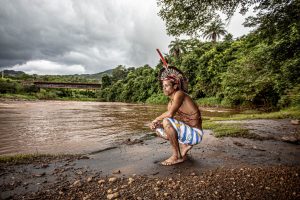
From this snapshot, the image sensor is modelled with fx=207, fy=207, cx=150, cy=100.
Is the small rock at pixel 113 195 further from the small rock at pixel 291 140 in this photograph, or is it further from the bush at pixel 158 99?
the bush at pixel 158 99

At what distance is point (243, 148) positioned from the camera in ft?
19.9

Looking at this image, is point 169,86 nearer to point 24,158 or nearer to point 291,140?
point 24,158

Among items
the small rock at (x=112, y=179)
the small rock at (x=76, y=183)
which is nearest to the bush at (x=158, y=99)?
the small rock at (x=112, y=179)

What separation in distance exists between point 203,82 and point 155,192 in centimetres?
4498

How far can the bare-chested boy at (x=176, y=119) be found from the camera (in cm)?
439

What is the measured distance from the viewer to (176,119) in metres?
4.60

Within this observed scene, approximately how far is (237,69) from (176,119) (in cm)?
2667

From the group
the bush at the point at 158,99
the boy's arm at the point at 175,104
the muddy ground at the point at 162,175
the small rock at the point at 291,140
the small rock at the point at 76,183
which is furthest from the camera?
the bush at the point at 158,99

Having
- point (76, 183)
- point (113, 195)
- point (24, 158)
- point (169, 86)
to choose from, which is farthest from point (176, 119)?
point (24, 158)

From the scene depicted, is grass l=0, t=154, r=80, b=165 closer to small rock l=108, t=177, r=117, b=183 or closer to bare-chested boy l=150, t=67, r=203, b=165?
small rock l=108, t=177, r=117, b=183

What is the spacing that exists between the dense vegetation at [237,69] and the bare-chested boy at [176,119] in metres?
4.39

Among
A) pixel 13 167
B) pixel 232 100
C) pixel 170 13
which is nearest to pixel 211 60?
pixel 232 100

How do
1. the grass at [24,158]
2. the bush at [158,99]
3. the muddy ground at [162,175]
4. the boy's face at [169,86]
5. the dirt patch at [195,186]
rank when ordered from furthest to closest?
the bush at [158,99], the grass at [24,158], the boy's face at [169,86], the muddy ground at [162,175], the dirt patch at [195,186]

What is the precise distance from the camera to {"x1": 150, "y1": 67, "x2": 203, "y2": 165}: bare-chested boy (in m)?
4.39
